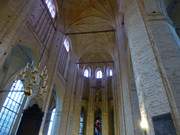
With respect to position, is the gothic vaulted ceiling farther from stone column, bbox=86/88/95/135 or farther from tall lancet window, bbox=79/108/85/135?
tall lancet window, bbox=79/108/85/135

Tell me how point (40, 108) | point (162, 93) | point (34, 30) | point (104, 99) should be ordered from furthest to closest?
point (104, 99) → point (34, 30) → point (40, 108) → point (162, 93)

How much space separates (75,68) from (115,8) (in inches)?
267

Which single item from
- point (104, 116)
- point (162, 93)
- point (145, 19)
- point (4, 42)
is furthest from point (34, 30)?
point (104, 116)

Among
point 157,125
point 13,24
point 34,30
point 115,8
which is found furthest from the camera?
point 115,8

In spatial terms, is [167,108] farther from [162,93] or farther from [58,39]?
[58,39]

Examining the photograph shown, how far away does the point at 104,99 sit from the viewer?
17.9 m

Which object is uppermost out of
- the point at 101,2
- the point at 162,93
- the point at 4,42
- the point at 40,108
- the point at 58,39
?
the point at 101,2

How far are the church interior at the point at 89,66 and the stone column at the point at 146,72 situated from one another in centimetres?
2

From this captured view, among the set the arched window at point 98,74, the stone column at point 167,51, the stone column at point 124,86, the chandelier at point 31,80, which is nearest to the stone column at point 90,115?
the arched window at point 98,74

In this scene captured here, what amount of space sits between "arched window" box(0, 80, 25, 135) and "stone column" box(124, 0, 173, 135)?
9081mm

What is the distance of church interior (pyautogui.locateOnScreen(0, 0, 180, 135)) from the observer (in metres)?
4.47

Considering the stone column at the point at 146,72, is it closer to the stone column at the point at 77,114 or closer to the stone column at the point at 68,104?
the stone column at the point at 68,104

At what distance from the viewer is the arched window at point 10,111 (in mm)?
11895

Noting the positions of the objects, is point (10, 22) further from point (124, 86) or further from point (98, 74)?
point (98, 74)
